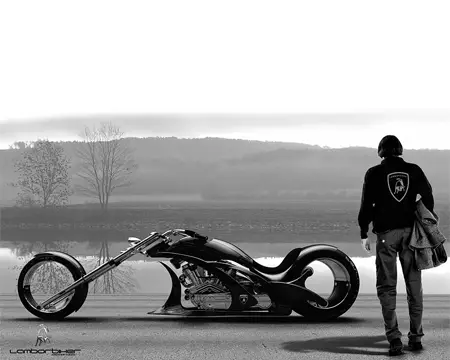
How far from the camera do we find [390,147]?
5148 mm

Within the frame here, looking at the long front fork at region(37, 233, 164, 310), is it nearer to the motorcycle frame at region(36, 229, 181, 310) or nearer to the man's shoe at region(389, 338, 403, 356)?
the motorcycle frame at region(36, 229, 181, 310)

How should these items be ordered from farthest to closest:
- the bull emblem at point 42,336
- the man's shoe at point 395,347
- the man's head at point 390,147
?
the bull emblem at point 42,336 → the man's head at point 390,147 → the man's shoe at point 395,347

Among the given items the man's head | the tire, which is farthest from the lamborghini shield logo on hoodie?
the tire

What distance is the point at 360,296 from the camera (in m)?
7.86

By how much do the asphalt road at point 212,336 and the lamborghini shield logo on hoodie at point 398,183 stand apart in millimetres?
1288

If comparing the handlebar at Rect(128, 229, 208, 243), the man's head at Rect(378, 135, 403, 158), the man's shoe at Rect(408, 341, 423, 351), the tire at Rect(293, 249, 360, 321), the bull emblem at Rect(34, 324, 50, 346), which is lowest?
the man's shoe at Rect(408, 341, 423, 351)

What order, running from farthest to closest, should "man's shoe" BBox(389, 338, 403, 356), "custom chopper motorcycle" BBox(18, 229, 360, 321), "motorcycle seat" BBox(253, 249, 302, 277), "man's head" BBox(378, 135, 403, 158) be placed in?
"motorcycle seat" BBox(253, 249, 302, 277)
"custom chopper motorcycle" BBox(18, 229, 360, 321)
"man's head" BBox(378, 135, 403, 158)
"man's shoe" BBox(389, 338, 403, 356)

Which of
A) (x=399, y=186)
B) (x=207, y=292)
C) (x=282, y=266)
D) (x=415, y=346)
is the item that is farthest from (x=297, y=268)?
(x=399, y=186)

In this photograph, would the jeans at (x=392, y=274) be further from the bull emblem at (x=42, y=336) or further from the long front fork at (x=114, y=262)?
the bull emblem at (x=42, y=336)

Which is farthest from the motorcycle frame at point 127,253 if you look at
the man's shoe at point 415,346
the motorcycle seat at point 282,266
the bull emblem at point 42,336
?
the man's shoe at point 415,346

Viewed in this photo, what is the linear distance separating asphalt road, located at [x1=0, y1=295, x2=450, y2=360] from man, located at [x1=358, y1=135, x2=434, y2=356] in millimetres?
404

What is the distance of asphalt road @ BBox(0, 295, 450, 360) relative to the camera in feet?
17.0

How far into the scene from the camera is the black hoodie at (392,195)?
5082 millimetres

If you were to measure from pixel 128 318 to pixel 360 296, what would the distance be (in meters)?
3.00
